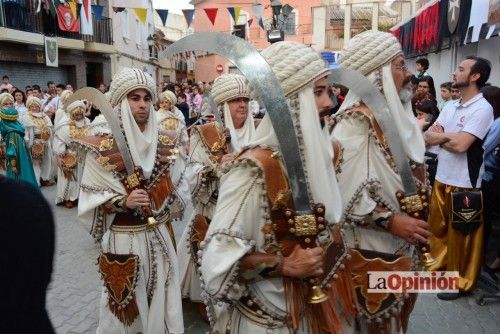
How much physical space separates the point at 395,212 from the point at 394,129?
46 centimetres

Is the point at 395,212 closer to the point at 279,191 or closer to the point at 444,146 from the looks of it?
the point at 279,191

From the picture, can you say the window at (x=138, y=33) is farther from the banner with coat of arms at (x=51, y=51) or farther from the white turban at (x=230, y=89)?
the white turban at (x=230, y=89)

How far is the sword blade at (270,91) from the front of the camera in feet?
5.58

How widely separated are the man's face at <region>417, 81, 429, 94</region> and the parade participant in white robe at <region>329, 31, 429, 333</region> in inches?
140

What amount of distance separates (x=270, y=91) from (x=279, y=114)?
92 millimetres

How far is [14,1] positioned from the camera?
53.1ft

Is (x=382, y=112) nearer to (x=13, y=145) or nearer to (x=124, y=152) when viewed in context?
(x=124, y=152)

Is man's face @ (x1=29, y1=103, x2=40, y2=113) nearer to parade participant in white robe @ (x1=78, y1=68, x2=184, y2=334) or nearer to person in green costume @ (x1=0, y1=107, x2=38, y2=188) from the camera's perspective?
person in green costume @ (x1=0, y1=107, x2=38, y2=188)

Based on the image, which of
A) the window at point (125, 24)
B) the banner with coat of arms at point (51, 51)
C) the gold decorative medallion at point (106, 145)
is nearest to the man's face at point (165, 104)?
the gold decorative medallion at point (106, 145)

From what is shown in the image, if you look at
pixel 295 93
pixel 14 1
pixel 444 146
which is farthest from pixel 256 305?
pixel 14 1

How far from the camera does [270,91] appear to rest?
1.70 meters

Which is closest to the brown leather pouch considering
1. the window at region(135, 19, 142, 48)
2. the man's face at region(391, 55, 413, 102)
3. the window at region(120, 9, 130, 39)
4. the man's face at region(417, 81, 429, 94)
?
the man's face at region(391, 55, 413, 102)

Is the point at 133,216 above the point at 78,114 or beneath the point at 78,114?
beneath

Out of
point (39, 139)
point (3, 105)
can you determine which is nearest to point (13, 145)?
point (3, 105)
